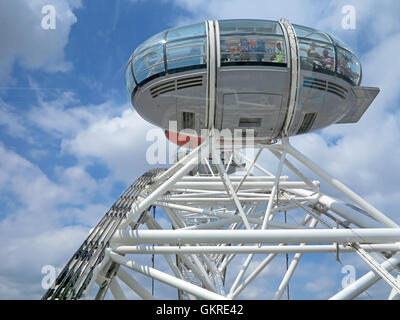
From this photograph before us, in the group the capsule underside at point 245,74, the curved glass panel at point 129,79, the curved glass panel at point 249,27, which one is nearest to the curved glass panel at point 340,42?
the capsule underside at point 245,74

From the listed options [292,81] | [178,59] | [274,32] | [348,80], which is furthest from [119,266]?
[348,80]

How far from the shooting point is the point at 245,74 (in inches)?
304

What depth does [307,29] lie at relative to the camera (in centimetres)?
835

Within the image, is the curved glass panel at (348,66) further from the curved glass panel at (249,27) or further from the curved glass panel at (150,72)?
the curved glass panel at (150,72)

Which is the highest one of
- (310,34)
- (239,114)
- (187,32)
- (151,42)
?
(151,42)

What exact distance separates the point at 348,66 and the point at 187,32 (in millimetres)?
3942

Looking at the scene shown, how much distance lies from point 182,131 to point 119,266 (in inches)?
148

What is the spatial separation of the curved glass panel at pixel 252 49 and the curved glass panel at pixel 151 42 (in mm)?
1538

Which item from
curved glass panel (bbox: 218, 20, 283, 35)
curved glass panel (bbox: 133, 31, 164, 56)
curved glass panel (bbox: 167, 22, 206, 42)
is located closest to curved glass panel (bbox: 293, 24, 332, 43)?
curved glass panel (bbox: 218, 20, 283, 35)

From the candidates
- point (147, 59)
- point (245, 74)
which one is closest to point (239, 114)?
point (245, 74)

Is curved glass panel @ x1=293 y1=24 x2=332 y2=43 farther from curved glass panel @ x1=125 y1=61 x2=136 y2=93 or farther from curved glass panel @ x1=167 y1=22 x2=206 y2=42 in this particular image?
curved glass panel @ x1=125 y1=61 x2=136 y2=93

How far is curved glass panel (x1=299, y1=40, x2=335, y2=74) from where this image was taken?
→ 25.7 ft

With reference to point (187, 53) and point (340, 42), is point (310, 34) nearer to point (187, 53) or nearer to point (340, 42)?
point (340, 42)

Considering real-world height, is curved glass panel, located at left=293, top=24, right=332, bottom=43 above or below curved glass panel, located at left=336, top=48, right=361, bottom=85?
above
